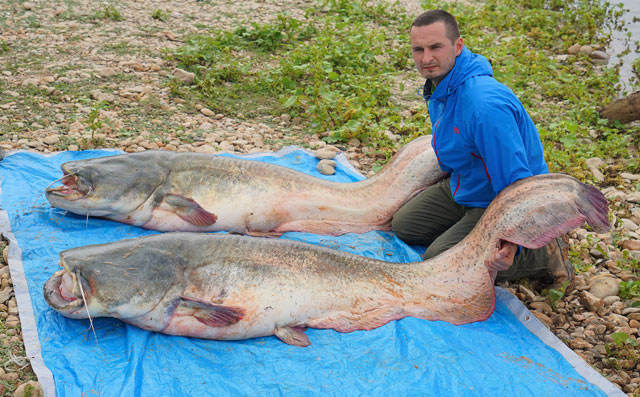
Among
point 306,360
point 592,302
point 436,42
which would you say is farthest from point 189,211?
point 592,302

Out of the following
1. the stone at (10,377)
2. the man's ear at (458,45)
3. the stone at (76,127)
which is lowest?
the stone at (10,377)

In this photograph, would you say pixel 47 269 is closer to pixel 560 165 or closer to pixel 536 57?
pixel 560 165

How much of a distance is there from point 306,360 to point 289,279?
51cm

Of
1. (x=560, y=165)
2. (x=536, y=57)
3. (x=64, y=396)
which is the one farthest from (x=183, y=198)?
(x=536, y=57)

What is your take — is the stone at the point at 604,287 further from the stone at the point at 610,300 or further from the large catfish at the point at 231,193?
the large catfish at the point at 231,193

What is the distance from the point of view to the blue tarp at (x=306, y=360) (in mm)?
3258

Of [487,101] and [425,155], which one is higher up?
[487,101]

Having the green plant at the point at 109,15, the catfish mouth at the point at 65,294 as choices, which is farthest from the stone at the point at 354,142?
the green plant at the point at 109,15

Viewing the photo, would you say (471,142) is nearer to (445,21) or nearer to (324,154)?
(445,21)

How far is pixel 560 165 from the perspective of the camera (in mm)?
6516

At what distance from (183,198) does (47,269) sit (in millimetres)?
1123

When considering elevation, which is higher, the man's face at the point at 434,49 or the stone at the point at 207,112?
the man's face at the point at 434,49

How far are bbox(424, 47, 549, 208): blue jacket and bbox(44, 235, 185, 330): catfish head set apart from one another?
86.7 inches

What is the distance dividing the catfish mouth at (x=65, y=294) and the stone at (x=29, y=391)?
0.45 m
